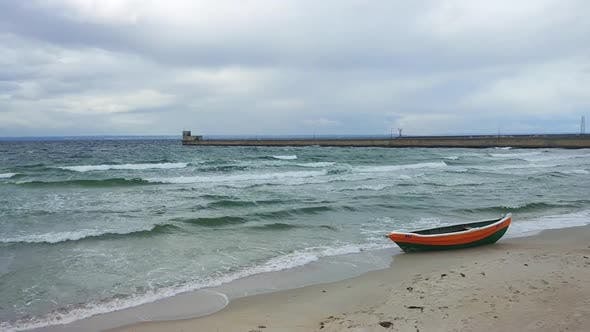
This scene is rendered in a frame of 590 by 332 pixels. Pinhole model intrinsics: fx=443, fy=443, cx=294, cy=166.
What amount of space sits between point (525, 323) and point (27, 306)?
24.9ft

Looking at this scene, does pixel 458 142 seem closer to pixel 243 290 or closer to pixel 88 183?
pixel 88 183

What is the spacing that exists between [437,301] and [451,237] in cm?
424

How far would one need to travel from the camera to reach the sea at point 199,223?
8.38 meters

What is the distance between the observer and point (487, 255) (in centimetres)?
983

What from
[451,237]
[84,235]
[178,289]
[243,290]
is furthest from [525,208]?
[84,235]

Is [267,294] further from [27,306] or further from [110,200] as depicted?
[110,200]

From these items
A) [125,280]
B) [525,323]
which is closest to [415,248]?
[525,323]

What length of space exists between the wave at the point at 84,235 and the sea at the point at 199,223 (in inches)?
1.1

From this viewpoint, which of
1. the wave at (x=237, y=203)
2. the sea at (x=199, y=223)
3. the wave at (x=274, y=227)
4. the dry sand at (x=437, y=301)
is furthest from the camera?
the wave at (x=237, y=203)

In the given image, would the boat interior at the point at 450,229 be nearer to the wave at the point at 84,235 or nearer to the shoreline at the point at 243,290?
the shoreline at the point at 243,290

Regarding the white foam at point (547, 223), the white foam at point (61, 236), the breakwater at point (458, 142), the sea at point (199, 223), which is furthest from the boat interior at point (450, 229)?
the breakwater at point (458, 142)

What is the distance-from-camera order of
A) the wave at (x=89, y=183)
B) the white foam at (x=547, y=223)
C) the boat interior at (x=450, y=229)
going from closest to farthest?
the boat interior at (x=450, y=229)
the white foam at (x=547, y=223)
the wave at (x=89, y=183)

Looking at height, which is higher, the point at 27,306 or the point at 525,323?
the point at 525,323

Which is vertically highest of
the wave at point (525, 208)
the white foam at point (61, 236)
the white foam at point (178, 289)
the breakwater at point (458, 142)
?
the breakwater at point (458, 142)
